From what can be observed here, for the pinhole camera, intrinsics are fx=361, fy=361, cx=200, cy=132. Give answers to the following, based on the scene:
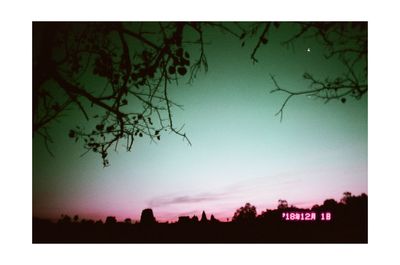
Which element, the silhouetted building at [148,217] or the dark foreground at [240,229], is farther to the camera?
the silhouetted building at [148,217]

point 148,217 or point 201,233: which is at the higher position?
point 148,217

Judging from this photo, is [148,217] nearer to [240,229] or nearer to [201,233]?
[201,233]

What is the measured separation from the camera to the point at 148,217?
4711 millimetres

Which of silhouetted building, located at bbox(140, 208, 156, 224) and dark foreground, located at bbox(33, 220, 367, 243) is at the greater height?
silhouetted building, located at bbox(140, 208, 156, 224)

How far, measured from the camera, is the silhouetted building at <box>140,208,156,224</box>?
15.4 ft

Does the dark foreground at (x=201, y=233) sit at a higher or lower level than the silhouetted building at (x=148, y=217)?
lower

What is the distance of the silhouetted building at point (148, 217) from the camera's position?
4695 mm

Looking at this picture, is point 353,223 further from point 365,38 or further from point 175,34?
point 175,34

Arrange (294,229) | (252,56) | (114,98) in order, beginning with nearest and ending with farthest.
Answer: (114,98) < (252,56) < (294,229)

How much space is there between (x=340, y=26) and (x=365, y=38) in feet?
0.98

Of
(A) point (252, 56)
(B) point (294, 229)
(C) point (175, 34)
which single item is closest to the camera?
(C) point (175, 34)
